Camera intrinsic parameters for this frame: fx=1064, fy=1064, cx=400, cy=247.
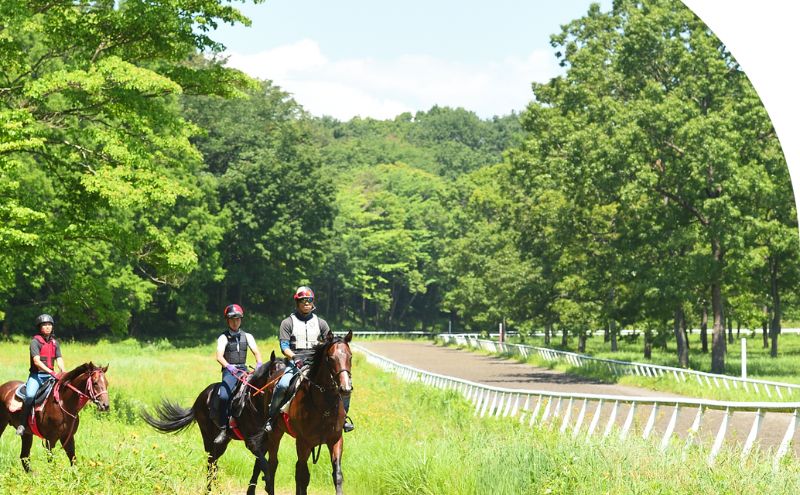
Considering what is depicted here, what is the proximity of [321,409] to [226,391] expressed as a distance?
194 cm

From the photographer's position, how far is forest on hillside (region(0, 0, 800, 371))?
22.6 meters

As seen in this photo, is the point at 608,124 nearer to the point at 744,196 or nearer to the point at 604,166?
the point at 604,166

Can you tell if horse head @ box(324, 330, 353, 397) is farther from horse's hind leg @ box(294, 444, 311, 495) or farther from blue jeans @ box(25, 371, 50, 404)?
blue jeans @ box(25, 371, 50, 404)

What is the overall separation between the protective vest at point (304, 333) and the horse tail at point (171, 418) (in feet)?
8.70

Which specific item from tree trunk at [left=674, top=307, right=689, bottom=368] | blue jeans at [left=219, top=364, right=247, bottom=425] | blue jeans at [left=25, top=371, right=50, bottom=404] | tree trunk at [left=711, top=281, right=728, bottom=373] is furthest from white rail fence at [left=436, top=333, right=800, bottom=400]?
blue jeans at [left=25, top=371, right=50, bottom=404]

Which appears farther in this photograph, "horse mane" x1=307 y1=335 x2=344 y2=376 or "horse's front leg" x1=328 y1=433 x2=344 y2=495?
"horse mane" x1=307 y1=335 x2=344 y2=376

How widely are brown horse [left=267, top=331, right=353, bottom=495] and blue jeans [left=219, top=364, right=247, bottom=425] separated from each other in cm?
130

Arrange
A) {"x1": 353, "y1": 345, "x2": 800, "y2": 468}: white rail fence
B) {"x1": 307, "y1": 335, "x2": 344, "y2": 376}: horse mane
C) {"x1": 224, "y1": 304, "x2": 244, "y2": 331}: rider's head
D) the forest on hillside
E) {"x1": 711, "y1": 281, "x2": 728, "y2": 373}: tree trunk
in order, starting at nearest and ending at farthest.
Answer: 1. {"x1": 307, "y1": 335, "x2": 344, "y2": 376}: horse mane
2. {"x1": 224, "y1": 304, "x2": 244, "y2": 331}: rider's head
3. {"x1": 353, "y1": 345, "x2": 800, "y2": 468}: white rail fence
4. the forest on hillside
5. {"x1": 711, "y1": 281, "x2": 728, "y2": 373}: tree trunk

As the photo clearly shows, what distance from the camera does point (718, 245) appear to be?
43969 mm

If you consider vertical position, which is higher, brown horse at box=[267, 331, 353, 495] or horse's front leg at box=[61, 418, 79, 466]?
brown horse at box=[267, 331, 353, 495]

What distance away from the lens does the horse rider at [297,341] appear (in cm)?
1226

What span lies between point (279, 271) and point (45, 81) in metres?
69.3

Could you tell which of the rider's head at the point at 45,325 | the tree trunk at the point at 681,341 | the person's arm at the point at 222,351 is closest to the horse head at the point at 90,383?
the rider's head at the point at 45,325

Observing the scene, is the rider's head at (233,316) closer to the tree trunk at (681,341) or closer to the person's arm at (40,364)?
the person's arm at (40,364)
